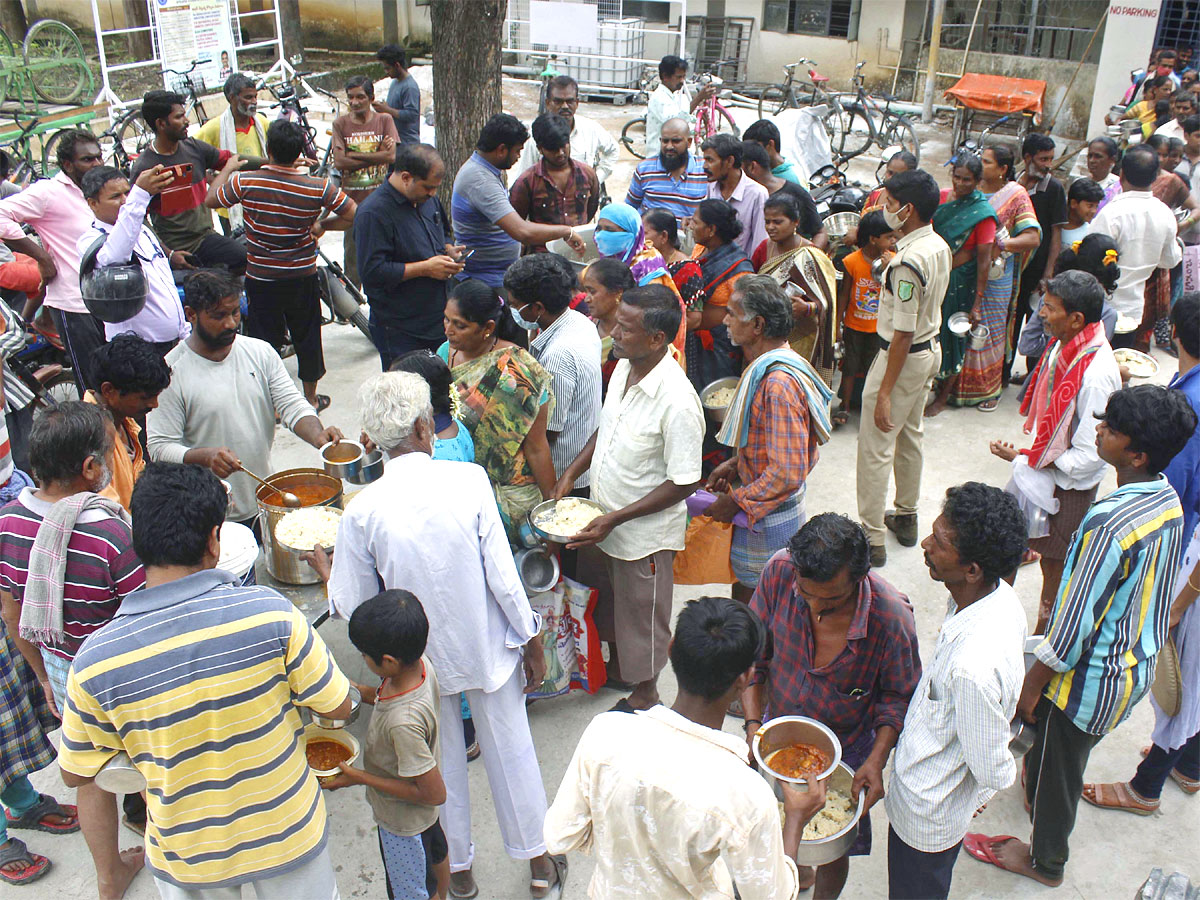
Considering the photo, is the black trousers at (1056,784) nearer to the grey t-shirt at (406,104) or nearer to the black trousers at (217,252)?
the black trousers at (217,252)

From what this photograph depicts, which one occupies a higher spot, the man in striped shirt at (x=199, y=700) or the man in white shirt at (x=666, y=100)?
the man in white shirt at (x=666, y=100)

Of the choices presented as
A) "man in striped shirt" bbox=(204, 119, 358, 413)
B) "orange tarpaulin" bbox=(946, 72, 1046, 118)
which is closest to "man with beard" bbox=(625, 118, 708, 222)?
"man in striped shirt" bbox=(204, 119, 358, 413)

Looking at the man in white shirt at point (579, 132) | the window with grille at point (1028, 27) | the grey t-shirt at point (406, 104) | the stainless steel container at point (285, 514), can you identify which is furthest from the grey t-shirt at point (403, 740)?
the window with grille at point (1028, 27)

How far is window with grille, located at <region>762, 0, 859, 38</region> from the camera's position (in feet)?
57.4

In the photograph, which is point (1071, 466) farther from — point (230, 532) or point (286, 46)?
point (286, 46)

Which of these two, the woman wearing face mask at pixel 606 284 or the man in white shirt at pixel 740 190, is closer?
the woman wearing face mask at pixel 606 284

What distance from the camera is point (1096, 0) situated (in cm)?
1480

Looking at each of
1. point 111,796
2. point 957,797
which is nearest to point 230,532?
point 111,796

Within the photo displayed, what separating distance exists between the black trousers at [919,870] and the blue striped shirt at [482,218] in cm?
352

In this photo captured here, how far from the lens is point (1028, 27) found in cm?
1552

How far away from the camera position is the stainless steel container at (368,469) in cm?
367

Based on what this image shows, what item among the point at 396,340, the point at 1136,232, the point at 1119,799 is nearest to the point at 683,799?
the point at 1119,799

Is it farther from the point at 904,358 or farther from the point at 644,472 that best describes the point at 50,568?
the point at 904,358

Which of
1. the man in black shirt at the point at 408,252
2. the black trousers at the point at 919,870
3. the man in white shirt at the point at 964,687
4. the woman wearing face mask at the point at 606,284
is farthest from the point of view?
the man in black shirt at the point at 408,252
